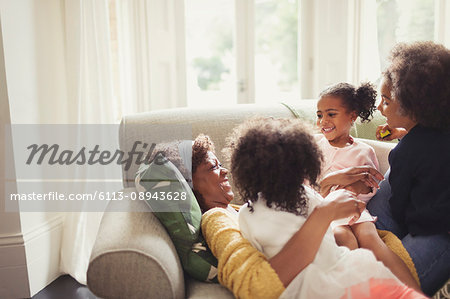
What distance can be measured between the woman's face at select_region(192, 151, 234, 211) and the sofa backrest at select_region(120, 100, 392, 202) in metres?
0.35

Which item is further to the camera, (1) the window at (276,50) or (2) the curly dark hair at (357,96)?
(1) the window at (276,50)

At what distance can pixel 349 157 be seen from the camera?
5.55ft

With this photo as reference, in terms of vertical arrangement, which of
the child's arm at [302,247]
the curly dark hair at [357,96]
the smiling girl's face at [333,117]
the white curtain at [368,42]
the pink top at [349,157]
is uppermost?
the white curtain at [368,42]

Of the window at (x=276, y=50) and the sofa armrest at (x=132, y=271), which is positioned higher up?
the window at (x=276, y=50)

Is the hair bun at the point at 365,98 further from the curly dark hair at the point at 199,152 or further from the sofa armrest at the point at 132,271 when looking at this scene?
the sofa armrest at the point at 132,271

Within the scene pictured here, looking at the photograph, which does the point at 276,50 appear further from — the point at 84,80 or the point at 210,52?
the point at 84,80

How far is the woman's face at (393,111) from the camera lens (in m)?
1.43

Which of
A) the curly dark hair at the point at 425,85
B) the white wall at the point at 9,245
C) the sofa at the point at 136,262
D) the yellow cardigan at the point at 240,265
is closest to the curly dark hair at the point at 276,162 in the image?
the yellow cardigan at the point at 240,265

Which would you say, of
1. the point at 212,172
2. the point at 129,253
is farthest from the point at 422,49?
the point at 129,253

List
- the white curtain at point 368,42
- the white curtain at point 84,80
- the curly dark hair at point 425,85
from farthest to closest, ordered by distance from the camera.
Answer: the white curtain at point 368,42 < the white curtain at point 84,80 < the curly dark hair at point 425,85

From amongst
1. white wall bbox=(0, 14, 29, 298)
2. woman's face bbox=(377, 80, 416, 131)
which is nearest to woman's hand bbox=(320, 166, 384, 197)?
woman's face bbox=(377, 80, 416, 131)

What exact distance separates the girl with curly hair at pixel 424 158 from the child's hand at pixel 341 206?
0.71 ft

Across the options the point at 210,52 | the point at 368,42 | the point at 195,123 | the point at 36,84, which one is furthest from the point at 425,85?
the point at 210,52

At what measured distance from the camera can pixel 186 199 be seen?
1339mm
